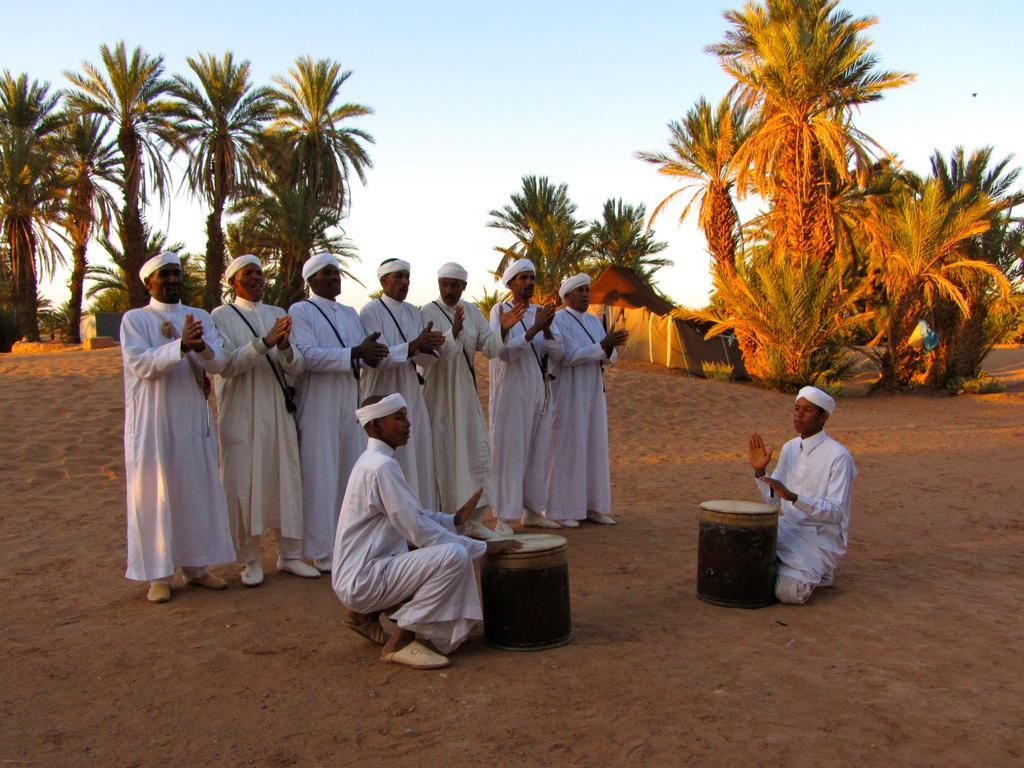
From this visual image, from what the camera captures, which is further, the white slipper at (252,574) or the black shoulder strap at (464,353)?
the black shoulder strap at (464,353)

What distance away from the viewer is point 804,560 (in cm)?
523

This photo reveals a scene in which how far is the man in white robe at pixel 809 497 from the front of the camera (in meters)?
5.16

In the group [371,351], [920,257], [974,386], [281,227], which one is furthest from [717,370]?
[371,351]

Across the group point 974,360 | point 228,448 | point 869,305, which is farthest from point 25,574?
point 869,305

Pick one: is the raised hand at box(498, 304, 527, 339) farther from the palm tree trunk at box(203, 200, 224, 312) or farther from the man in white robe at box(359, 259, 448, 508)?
the palm tree trunk at box(203, 200, 224, 312)

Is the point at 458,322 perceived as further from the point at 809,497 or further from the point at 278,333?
the point at 809,497

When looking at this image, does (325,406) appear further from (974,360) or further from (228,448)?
(974,360)

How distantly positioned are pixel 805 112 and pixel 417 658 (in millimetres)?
18411

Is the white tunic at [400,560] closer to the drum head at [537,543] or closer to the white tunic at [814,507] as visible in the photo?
the drum head at [537,543]

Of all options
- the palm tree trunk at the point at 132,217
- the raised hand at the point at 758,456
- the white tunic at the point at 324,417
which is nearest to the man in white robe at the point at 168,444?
the white tunic at the point at 324,417

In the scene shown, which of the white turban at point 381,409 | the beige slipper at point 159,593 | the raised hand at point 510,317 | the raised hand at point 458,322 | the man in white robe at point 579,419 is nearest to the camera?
the white turban at point 381,409

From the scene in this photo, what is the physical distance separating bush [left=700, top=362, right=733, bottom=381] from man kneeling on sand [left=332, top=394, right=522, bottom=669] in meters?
17.7

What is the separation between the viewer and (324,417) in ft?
19.3

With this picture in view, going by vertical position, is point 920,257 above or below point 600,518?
above
